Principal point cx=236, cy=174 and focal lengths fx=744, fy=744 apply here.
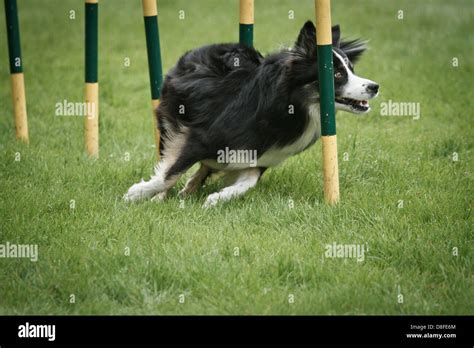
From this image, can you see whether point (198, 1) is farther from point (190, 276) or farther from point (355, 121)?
point (190, 276)

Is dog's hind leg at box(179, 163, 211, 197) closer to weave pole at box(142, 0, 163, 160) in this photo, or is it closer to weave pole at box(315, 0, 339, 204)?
weave pole at box(142, 0, 163, 160)

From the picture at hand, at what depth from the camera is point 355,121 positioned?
29.1ft

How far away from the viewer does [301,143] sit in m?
5.84

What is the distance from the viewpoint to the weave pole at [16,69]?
752 cm

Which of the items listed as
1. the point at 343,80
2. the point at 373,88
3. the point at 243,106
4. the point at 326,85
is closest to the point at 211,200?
the point at 243,106

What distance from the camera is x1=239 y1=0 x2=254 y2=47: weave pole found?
651cm

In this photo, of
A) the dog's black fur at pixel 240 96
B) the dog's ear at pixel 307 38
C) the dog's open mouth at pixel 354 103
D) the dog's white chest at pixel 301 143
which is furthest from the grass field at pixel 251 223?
the dog's ear at pixel 307 38

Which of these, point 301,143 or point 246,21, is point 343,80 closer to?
point 301,143

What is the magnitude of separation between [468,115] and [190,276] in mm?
5180

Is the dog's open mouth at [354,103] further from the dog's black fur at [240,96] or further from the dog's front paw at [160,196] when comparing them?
the dog's front paw at [160,196]

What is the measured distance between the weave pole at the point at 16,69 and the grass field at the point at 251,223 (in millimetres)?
229

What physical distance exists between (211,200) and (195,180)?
510mm
